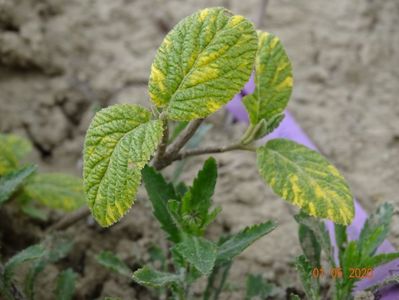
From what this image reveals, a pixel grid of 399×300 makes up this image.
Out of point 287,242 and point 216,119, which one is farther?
point 216,119

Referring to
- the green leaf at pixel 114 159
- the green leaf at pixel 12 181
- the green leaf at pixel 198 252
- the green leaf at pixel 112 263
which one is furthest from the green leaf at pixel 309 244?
the green leaf at pixel 12 181

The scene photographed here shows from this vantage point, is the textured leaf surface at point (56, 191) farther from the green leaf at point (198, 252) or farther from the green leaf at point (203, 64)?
the green leaf at point (203, 64)

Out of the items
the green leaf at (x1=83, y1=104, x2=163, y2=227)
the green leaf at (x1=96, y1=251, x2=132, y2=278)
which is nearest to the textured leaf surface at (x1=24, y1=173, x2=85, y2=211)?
the green leaf at (x1=96, y1=251, x2=132, y2=278)

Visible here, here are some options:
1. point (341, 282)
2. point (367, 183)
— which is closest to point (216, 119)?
point (367, 183)

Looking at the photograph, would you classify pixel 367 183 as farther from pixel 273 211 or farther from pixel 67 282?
pixel 67 282

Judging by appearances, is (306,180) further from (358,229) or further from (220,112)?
(220,112)

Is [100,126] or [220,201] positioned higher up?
[100,126]

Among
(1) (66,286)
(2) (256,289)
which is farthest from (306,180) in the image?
(1) (66,286)
